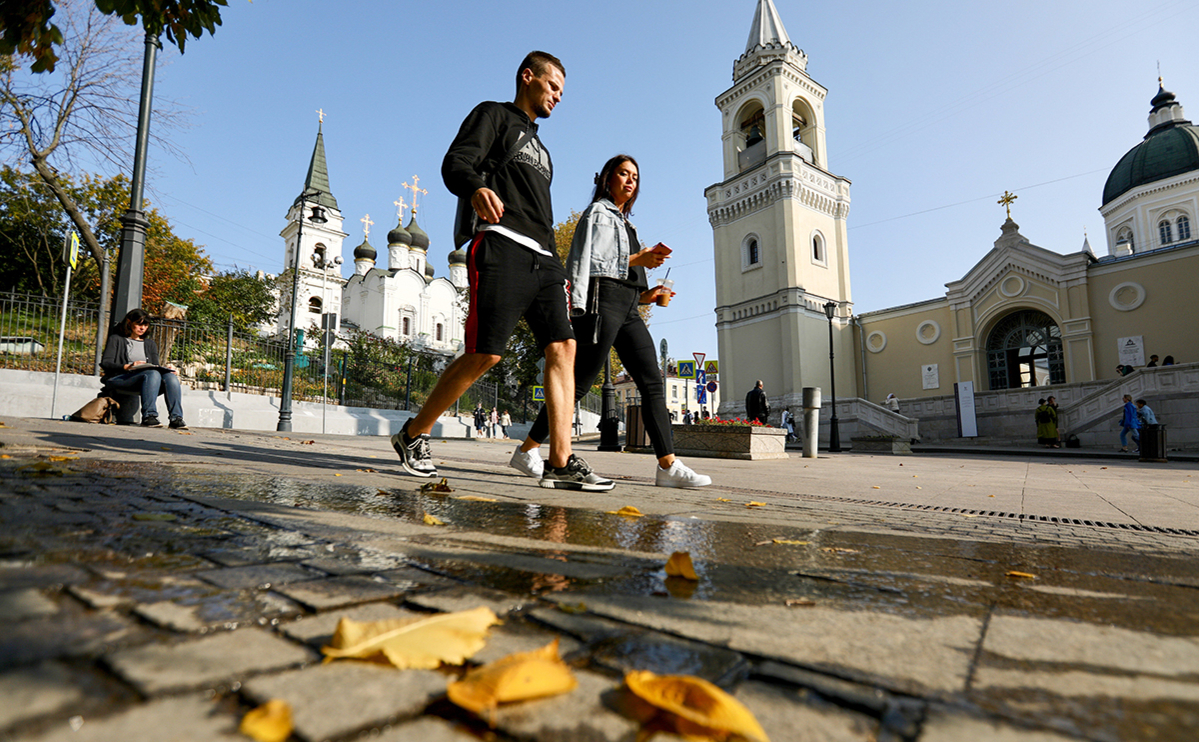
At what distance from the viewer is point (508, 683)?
0.65m

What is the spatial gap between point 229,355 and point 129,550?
Result: 12909 mm

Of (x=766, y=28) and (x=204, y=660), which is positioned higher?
(x=766, y=28)

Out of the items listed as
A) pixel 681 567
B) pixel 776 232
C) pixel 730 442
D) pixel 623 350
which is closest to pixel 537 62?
pixel 623 350

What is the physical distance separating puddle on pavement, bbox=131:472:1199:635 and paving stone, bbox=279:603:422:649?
228mm

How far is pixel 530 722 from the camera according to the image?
60 cm

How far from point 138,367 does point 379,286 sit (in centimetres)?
4146

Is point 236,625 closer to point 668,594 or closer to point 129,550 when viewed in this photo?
point 129,550

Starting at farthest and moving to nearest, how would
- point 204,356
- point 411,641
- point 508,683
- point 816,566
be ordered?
→ point 204,356 < point 816,566 < point 411,641 < point 508,683

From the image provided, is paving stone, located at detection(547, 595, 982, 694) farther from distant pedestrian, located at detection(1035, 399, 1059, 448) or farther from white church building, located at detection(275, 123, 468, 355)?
white church building, located at detection(275, 123, 468, 355)

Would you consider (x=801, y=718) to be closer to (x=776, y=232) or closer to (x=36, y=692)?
(x=36, y=692)

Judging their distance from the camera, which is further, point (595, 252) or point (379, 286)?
point (379, 286)

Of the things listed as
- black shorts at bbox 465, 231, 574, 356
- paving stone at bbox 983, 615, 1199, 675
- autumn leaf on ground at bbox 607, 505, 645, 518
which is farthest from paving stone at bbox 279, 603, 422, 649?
black shorts at bbox 465, 231, 574, 356

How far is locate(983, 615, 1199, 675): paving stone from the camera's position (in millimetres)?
831

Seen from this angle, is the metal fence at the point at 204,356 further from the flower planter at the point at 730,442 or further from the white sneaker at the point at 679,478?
the white sneaker at the point at 679,478
